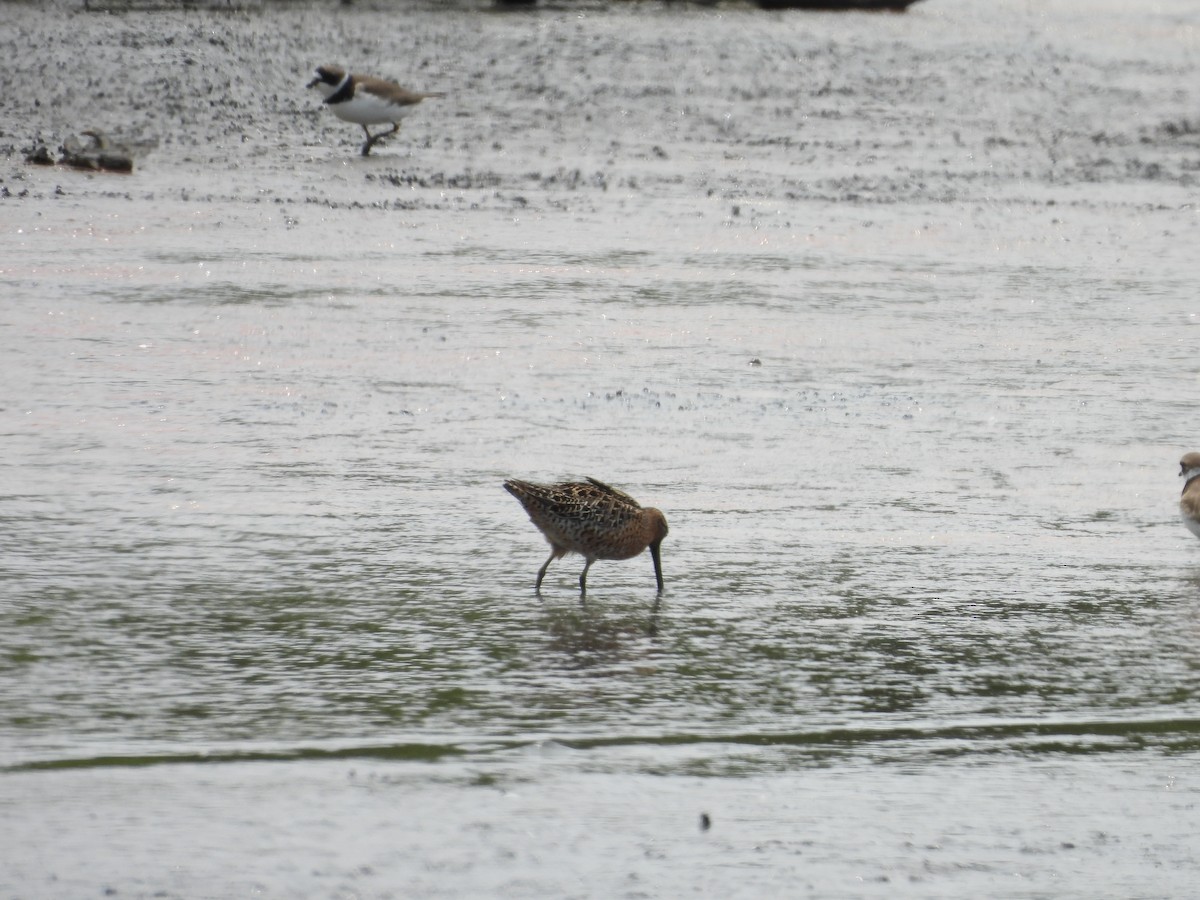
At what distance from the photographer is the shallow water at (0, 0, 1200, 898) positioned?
5.10 metres

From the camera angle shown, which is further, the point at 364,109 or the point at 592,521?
the point at 364,109

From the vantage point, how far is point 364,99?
19.5 meters

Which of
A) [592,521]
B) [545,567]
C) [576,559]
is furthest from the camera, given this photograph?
[576,559]

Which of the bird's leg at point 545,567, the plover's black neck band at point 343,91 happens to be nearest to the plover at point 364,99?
the plover's black neck band at point 343,91

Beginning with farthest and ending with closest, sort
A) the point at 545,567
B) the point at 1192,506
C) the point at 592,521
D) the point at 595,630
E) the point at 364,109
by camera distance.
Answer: the point at 364,109
the point at 1192,506
the point at 545,567
the point at 592,521
the point at 595,630

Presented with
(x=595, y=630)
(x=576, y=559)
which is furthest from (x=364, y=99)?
(x=595, y=630)

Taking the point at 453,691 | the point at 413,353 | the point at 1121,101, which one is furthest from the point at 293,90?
the point at 453,691

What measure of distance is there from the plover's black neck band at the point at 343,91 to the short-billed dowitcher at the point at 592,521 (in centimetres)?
1269

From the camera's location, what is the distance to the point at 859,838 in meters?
5.07

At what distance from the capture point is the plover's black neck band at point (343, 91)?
19.5 metres

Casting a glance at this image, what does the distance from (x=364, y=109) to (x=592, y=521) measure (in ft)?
42.5

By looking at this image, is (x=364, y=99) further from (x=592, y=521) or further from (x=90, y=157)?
(x=592, y=521)

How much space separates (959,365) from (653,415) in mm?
2103

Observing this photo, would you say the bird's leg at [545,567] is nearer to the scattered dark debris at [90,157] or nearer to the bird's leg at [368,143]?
the scattered dark debris at [90,157]
